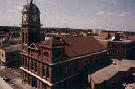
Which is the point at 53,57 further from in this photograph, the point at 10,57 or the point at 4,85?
the point at 10,57

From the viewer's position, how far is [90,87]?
43.7 meters


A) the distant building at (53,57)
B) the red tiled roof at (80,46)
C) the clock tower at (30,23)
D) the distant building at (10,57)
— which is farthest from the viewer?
the distant building at (10,57)

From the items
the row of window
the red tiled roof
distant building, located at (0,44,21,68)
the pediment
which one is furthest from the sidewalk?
distant building, located at (0,44,21,68)

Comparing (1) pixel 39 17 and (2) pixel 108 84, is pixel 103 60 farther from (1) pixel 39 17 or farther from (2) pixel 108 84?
(1) pixel 39 17

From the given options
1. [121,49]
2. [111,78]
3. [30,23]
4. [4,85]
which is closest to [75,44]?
[111,78]

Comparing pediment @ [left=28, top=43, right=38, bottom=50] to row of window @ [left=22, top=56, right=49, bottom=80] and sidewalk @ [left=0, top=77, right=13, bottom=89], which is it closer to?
row of window @ [left=22, top=56, right=49, bottom=80]

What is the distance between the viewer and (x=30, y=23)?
4647cm

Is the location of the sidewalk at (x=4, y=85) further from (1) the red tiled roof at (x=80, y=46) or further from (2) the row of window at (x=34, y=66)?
(1) the red tiled roof at (x=80, y=46)

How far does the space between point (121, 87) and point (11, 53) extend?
1620 inches

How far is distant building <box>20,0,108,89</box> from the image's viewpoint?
38406 mm

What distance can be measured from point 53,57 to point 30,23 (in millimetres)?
13404

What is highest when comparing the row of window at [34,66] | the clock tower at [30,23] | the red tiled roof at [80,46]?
the clock tower at [30,23]

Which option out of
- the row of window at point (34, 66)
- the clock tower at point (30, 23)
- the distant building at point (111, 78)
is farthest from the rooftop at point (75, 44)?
the clock tower at point (30, 23)

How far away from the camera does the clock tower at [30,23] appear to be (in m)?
46.5
